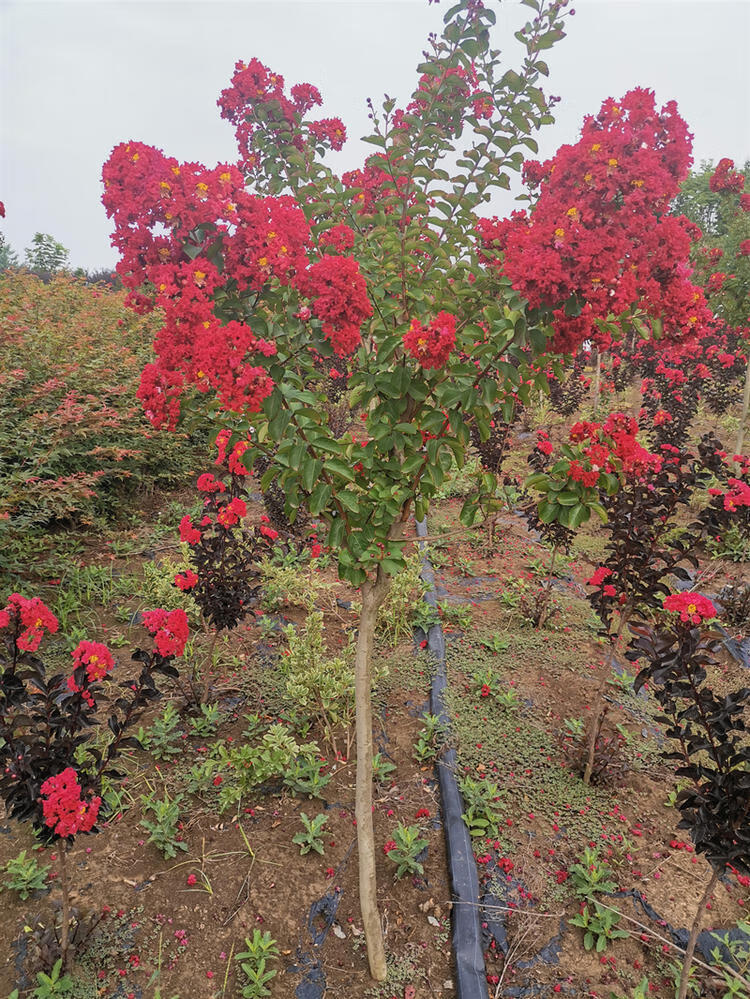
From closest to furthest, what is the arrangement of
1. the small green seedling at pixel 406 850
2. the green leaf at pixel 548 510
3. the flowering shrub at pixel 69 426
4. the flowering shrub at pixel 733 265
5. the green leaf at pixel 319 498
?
the green leaf at pixel 319 498 → the green leaf at pixel 548 510 → the small green seedling at pixel 406 850 → the flowering shrub at pixel 69 426 → the flowering shrub at pixel 733 265

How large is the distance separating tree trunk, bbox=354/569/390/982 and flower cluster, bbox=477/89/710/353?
3.56 ft

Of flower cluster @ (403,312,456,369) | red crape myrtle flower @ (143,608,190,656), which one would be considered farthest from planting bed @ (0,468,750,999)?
red crape myrtle flower @ (143,608,190,656)

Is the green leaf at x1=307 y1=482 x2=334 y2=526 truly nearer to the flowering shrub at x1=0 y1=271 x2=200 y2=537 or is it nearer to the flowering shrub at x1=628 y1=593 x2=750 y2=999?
the flowering shrub at x1=628 y1=593 x2=750 y2=999

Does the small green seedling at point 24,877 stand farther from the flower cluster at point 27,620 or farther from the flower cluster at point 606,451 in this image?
the flower cluster at point 606,451

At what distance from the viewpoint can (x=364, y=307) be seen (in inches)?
58.6

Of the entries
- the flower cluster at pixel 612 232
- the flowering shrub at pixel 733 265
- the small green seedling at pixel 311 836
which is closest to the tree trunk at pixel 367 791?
the small green seedling at pixel 311 836

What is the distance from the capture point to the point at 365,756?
2006mm

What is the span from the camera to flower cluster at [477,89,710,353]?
1439 millimetres

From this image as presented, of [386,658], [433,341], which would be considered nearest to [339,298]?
[433,341]

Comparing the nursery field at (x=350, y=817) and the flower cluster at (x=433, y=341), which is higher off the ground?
the flower cluster at (x=433, y=341)

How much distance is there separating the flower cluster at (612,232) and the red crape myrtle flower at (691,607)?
0.88 m

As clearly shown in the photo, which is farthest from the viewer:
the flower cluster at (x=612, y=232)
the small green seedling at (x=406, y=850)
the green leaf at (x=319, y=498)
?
the small green seedling at (x=406, y=850)

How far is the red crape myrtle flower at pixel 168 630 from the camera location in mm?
2035

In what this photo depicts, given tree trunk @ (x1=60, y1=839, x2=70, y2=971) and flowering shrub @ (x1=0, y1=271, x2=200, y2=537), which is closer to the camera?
tree trunk @ (x1=60, y1=839, x2=70, y2=971)
